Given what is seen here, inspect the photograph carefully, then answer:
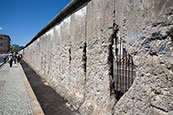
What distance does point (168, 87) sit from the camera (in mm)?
1156

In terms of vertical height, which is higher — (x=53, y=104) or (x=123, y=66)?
(x=123, y=66)

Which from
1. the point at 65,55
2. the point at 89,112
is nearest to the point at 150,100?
the point at 89,112

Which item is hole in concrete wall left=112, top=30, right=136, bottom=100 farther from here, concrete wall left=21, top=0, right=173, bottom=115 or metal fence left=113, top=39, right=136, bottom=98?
concrete wall left=21, top=0, right=173, bottom=115

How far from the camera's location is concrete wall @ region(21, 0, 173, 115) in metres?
1.21

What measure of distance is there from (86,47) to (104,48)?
0.61m

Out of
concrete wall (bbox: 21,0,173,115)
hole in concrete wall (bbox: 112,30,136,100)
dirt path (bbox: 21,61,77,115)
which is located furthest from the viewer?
dirt path (bbox: 21,61,77,115)

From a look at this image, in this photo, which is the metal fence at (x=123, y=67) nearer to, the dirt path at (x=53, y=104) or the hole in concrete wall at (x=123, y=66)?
the hole in concrete wall at (x=123, y=66)

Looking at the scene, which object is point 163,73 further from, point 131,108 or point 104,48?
point 104,48

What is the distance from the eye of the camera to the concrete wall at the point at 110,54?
3.96 feet

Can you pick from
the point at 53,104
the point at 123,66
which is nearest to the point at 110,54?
the point at 123,66

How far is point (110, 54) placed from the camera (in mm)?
1917

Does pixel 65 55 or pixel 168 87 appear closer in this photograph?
pixel 168 87

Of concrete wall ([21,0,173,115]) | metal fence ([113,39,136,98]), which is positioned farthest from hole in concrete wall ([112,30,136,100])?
concrete wall ([21,0,173,115])

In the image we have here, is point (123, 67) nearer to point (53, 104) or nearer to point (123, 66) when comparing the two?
point (123, 66)
